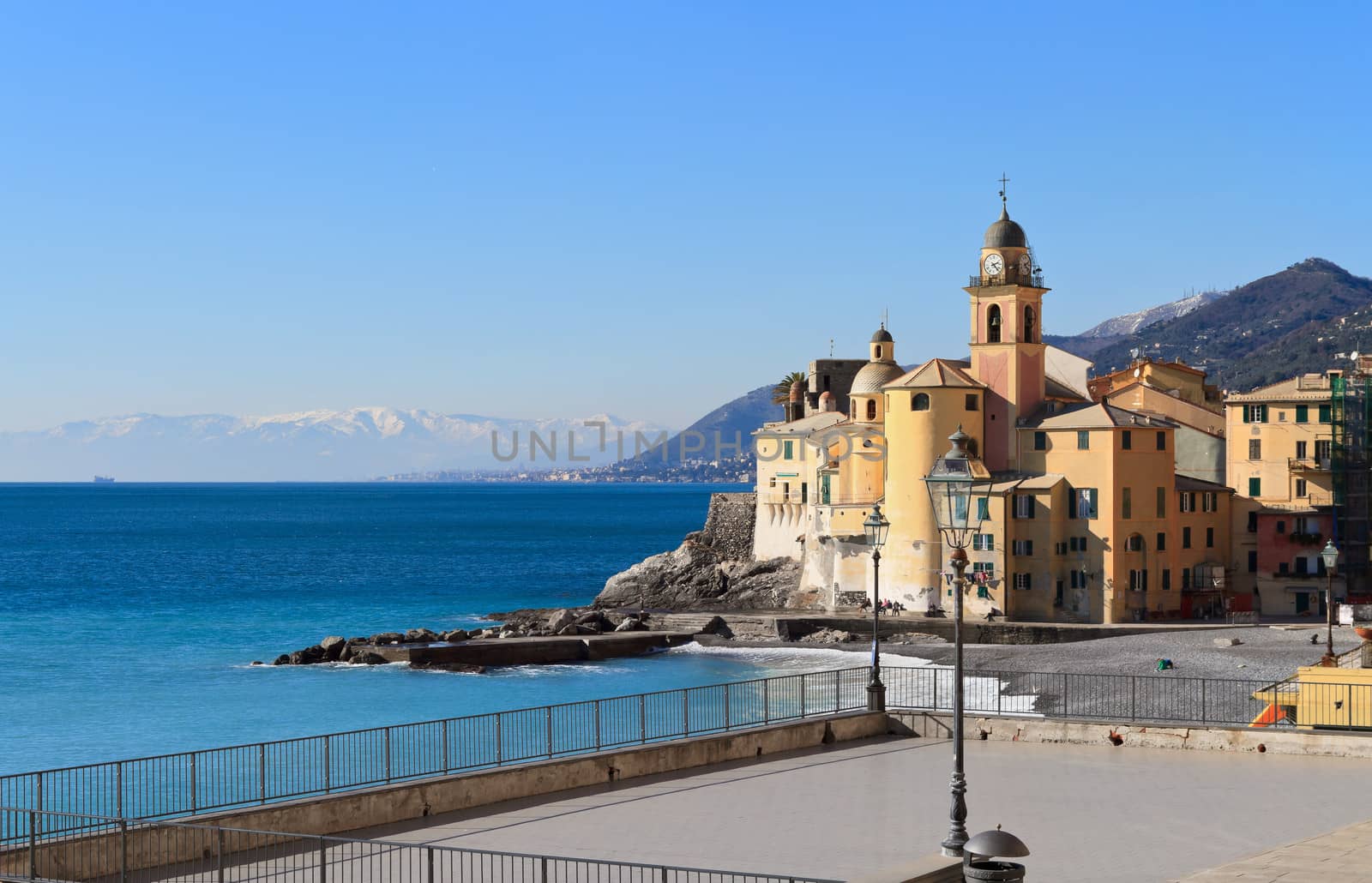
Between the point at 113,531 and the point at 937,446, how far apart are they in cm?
14712

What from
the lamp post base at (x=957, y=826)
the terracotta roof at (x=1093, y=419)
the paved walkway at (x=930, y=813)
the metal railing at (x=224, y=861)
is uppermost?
the terracotta roof at (x=1093, y=419)

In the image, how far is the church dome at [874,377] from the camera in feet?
271

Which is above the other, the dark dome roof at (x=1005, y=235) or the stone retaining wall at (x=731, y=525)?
the dark dome roof at (x=1005, y=235)

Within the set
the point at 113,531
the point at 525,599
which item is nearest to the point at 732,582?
the point at 525,599

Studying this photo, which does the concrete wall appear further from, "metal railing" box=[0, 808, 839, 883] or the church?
the church

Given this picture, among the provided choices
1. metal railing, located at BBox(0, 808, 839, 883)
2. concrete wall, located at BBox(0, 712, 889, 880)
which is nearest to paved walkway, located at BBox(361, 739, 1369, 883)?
concrete wall, located at BBox(0, 712, 889, 880)

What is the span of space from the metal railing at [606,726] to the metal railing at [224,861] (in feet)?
13.1

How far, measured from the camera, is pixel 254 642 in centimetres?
8006

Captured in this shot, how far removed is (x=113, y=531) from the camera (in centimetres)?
19350

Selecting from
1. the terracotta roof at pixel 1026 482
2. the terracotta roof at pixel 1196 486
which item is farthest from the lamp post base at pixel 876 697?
the terracotta roof at pixel 1196 486

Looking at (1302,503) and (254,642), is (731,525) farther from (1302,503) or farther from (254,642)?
(1302,503)

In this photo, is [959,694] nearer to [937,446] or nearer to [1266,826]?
[1266,826]

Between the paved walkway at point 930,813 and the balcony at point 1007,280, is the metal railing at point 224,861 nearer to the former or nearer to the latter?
the paved walkway at point 930,813

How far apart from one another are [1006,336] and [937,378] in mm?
3929
